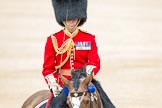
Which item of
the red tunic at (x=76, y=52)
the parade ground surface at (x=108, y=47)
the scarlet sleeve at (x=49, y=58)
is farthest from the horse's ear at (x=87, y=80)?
the parade ground surface at (x=108, y=47)

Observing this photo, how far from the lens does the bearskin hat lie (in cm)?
518

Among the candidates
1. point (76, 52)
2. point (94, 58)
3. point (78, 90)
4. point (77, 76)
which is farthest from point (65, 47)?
point (78, 90)

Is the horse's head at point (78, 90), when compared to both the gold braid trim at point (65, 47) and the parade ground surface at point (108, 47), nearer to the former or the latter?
the gold braid trim at point (65, 47)

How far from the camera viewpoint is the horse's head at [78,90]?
4.41 m

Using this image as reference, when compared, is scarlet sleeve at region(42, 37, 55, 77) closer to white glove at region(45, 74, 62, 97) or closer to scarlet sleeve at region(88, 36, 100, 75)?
white glove at region(45, 74, 62, 97)

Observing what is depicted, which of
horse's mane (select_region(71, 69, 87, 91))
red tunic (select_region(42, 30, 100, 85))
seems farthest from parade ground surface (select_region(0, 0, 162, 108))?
horse's mane (select_region(71, 69, 87, 91))

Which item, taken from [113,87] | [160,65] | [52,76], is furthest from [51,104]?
[160,65]

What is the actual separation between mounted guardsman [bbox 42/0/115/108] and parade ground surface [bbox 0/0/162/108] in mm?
4310

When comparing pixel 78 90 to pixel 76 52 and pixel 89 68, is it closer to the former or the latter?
pixel 89 68

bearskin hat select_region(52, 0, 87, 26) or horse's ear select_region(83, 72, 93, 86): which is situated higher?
bearskin hat select_region(52, 0, 87, 26)

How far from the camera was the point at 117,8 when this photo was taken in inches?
764

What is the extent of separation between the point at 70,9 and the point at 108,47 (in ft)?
27.7

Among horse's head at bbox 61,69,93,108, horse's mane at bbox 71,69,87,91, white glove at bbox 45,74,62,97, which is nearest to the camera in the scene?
horse's head at bbox 61,69,93,108

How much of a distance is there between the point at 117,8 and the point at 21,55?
7.48 meters
